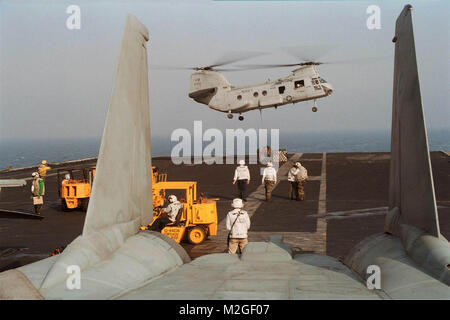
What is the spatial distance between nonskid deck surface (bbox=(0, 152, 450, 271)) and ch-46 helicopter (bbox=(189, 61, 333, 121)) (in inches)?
266

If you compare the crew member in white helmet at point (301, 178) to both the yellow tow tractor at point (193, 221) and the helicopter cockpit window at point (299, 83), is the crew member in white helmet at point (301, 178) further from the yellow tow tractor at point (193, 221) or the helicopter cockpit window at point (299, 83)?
the helicopter cockpit window at point (299, 83)

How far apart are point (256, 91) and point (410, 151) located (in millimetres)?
37437

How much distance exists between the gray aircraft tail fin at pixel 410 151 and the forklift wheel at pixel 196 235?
9136mm

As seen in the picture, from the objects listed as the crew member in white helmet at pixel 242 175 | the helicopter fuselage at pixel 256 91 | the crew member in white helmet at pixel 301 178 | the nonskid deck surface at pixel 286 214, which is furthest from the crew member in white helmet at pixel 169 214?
the helicopter fuselage at pixel 256 91

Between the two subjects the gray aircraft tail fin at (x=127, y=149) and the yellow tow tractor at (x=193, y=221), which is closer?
the gray aircraft tail fin at (x=127, y=149)

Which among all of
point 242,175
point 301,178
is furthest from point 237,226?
point 301,178

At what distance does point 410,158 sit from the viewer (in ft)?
18.5

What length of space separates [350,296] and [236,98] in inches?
1587

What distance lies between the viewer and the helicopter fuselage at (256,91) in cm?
4025

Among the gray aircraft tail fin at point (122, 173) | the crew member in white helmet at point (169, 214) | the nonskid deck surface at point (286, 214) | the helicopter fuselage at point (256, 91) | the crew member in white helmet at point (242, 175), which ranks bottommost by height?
the nonskid deck surface at point (286, 214)

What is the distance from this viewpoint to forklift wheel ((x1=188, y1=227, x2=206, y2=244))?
49.6 feet

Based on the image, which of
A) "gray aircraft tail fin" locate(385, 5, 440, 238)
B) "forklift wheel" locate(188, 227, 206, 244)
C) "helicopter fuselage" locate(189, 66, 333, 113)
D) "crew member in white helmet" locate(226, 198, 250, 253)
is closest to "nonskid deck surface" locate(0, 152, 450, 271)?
"forklift wheel" locate(188, 227, 206, 244)

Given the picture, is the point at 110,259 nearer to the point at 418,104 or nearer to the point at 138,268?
the point at 138,268

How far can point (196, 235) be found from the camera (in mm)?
15211
